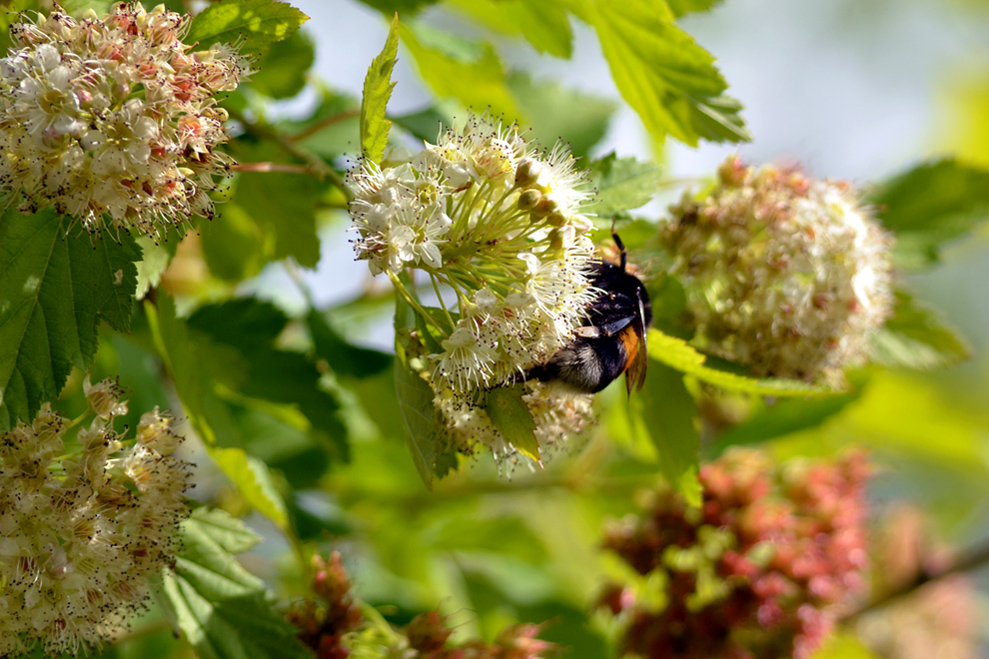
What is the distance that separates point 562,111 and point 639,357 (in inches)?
46.8

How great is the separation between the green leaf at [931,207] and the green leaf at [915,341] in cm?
13

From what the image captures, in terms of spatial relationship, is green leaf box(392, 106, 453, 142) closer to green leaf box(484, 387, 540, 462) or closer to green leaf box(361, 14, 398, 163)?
green leaf box(361, 14, 398, 163)

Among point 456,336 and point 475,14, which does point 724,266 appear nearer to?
point 456,336

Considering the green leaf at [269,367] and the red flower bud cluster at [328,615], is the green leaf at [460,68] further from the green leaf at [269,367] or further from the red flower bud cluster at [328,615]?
the red flower bud cluster at [328,615]

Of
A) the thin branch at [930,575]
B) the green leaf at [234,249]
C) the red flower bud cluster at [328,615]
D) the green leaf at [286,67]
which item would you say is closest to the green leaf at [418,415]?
the red flower bud cluster at [328,615]

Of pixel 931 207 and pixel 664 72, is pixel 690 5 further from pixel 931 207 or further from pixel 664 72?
pixel 931 207

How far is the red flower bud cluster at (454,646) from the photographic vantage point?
161 centimetres

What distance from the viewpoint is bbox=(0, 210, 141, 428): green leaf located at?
1.18 metres

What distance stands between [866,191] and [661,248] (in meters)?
0.73

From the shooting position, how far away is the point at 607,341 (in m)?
1.25

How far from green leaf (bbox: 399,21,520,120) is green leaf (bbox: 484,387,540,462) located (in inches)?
40.5

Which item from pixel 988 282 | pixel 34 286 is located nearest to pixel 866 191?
pixel 34 286

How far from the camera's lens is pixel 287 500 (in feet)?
6.64

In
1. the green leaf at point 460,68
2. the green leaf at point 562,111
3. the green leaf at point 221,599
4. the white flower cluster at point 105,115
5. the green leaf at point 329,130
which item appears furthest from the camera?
the green leaf at point 562,111
